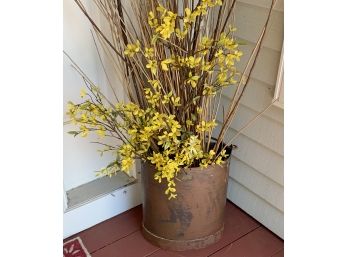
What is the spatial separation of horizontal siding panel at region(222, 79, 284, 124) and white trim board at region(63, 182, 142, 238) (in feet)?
1.75

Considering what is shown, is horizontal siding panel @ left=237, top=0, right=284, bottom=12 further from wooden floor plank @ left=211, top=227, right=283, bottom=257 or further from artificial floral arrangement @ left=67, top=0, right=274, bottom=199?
wooden floor plank @ left=211, top=227, right=283, bottom=257

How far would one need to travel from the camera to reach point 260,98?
1593 millimetres

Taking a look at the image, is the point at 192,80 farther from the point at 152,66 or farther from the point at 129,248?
the point at 129,248

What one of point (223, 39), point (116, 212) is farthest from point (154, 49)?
point (116, 212)

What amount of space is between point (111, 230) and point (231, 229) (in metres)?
0.45

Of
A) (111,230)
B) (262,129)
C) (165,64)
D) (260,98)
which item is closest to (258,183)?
(262,129)

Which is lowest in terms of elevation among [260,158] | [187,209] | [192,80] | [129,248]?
[129,248]

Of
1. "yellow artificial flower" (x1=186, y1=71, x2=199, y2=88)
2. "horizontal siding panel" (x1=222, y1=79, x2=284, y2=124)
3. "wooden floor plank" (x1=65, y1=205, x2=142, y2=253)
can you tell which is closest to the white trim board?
"wooden floor plank" (x1=65, y1=205, x2=142, y2=253)

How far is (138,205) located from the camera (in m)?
1.84

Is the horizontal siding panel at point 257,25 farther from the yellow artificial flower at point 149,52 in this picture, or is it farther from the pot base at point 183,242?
the pot base at point 183,242
